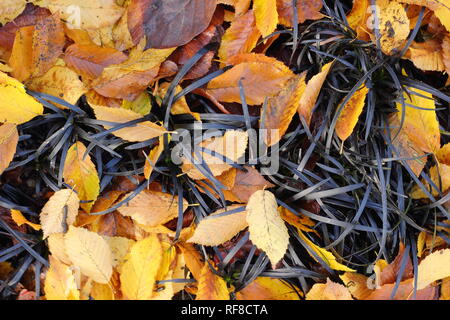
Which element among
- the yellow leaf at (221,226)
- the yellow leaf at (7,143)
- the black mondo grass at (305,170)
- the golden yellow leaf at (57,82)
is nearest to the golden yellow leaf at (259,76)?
the black mondo grass at (305,170)

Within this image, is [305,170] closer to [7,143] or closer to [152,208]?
[152,208]

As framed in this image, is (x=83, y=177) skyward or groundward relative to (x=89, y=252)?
skyward

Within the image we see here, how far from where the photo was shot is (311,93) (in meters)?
1.00

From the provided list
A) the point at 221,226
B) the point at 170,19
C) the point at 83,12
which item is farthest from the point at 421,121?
the point at 83,12

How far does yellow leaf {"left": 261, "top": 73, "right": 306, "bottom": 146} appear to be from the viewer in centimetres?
98

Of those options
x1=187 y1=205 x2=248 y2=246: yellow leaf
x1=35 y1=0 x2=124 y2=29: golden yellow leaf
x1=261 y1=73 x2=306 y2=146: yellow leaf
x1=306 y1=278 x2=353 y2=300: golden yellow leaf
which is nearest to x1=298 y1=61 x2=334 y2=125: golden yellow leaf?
x1=261 y1=73 x2=306 y2=146: yellow leaf

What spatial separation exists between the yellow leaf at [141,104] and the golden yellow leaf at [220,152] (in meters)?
0.15

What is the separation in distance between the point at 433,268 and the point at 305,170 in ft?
1.19

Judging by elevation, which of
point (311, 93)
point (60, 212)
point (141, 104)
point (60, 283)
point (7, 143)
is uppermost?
point (311, 93)

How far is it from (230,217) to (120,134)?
12.4 inches

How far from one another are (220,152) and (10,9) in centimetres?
63

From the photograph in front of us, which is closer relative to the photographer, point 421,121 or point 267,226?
point 267,226
